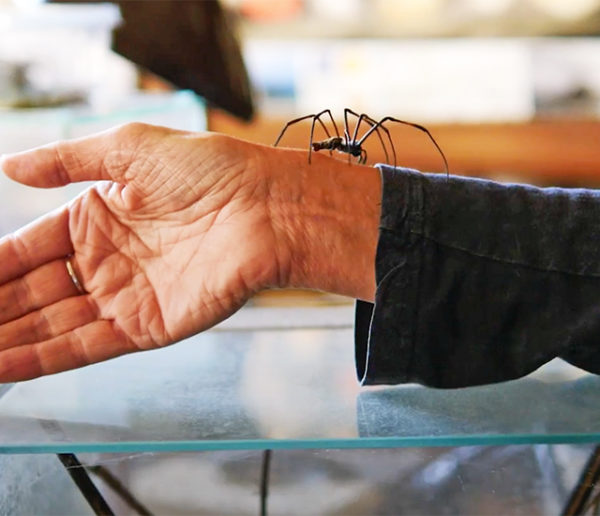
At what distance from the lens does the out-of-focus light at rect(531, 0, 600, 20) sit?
2.68m

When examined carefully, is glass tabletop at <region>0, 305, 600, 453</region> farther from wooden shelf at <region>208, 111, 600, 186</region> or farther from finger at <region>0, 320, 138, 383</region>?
wooden shelf at <region>208, 111, 600, 186</region>

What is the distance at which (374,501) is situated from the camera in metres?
0.66

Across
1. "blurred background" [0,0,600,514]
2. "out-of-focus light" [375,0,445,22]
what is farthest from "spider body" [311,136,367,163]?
"out-of-focus light" [375,0,445,22]

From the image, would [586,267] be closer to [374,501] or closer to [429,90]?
Answer: [374,501]

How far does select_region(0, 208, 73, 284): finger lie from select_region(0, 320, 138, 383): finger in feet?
0.30

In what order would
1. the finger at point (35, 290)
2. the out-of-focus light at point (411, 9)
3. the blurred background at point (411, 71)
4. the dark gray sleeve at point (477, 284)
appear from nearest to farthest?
1. the dark gray sleeve at point (477, 284)
2. the finger at point (35, 290)
3. the blurred background at point (411, 71)
4. the out-of-focus light at point (411, 9)

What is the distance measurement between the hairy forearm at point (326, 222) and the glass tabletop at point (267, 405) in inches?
3.7

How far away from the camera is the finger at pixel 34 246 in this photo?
0.81 m

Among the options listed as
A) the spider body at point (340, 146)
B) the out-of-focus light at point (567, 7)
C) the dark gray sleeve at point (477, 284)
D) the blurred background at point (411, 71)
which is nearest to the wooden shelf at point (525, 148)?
the blurred background at point (411, 71)

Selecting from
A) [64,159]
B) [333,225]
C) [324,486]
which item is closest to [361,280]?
[333,225]

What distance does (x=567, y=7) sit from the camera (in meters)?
2.69

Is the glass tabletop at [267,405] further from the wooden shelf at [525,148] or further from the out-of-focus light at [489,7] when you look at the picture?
the out-of-focus light at [489,7]

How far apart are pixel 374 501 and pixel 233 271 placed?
0.24 m

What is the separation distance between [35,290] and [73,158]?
0.14 m
